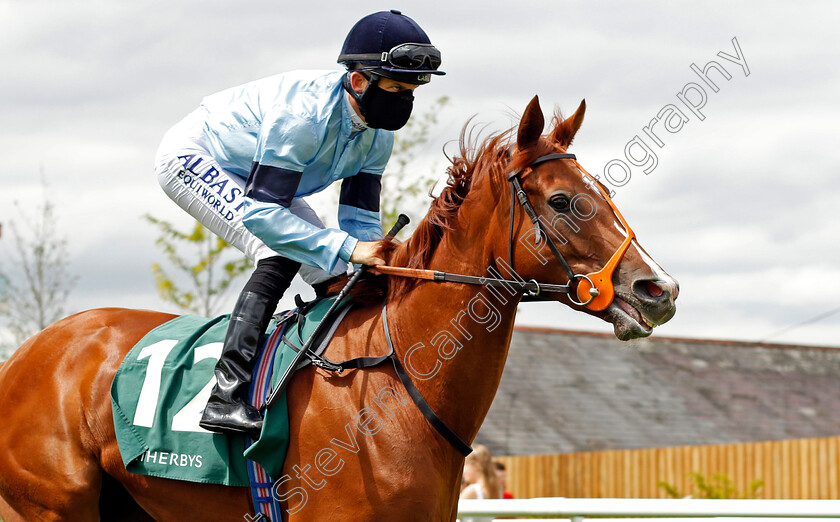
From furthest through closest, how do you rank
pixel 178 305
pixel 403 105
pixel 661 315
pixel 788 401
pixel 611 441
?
pixel 788 401 → pixel 611 441 → pixel 178 305 → pixel 403 105 → pixel 661 315

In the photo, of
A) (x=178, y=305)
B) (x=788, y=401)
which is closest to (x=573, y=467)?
(x=178, y=305)

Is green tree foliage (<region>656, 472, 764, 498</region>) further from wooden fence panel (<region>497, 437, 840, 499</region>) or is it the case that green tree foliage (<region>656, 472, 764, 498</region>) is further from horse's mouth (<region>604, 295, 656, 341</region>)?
horse's mouth (<region>604, 295, 656, 341</region>)

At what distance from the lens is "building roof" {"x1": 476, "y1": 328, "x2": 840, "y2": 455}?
20797 mm

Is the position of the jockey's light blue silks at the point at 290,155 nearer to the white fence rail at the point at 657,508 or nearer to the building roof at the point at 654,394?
the white fence rail at the point at 657,508

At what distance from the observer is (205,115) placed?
421 cm

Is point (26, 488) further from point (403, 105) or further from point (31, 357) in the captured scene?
point (403, 105)

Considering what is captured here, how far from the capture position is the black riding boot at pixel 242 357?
3484 millimetres

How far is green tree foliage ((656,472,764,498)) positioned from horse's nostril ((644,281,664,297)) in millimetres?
11132

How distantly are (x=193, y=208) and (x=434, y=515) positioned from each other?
1.77 metres

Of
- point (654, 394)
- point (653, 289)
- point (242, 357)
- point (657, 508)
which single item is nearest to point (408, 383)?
point (242, 357)

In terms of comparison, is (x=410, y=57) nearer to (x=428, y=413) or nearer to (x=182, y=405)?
(x=428, y=413)

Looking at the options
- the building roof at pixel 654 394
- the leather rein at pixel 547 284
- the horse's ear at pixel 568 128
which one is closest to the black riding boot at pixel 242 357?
the leather rein at pixel 547 284

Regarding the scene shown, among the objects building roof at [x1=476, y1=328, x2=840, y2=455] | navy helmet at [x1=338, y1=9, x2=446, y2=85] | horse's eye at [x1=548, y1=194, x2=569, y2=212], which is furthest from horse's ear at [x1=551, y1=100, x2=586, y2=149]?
building roof at [x1=476, y1=328, x2=840, y2=455]

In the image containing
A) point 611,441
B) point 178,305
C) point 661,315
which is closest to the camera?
point 661,315
